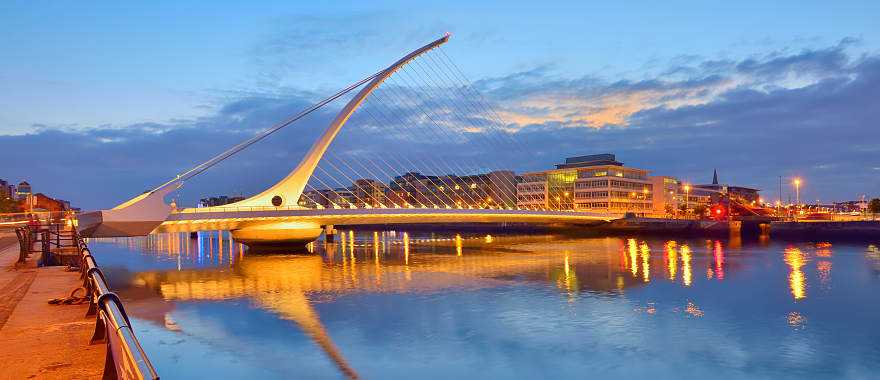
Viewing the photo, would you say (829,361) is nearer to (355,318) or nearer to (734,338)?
(734,338)

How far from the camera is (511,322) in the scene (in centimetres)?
1541

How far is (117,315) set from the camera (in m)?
4.26

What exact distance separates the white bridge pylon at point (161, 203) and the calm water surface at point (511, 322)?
364cm

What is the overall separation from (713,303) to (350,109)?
1109 inches

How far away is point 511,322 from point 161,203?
2459 centimetres

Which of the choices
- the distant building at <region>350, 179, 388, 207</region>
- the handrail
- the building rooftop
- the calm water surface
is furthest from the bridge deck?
the building rooftop

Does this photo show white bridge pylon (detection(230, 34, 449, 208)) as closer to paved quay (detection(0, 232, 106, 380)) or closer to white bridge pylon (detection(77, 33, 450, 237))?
white bridge pylon (detection(77, 33, 450, 237))

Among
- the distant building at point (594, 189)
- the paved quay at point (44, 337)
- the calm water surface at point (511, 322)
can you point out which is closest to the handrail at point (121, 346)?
the paved quay at point (44, 337)

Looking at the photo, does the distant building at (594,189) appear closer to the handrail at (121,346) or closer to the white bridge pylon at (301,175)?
the white bridge pylon at (301,175)

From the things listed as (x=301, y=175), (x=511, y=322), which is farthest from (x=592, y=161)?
(x=511, y=322)

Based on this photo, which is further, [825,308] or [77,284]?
[825,308]

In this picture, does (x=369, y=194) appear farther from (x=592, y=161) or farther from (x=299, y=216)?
(x=299, y=216)

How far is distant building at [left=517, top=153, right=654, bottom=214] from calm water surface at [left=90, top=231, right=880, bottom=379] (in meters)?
74.4

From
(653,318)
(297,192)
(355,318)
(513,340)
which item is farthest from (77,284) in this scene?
(297,192)
